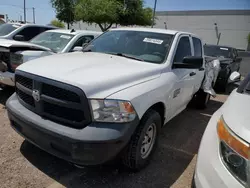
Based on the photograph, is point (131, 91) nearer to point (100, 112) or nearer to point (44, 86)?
point (100, 112)

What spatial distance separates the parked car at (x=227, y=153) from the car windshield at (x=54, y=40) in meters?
4.53

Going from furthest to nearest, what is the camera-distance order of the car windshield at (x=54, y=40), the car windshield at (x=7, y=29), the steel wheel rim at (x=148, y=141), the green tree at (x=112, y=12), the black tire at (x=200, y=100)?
the green tree at (x=112, y=12) → the car windshield at (x=7, y=29) → the black tire at (x=200, y=100) → the car windshield at (x=54, y=40) → the steel wheel rim at (x=148, y=141)

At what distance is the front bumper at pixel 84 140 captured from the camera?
222 centimetres

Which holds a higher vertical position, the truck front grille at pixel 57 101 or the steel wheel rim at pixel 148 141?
the truck front grille at pixel 57 101

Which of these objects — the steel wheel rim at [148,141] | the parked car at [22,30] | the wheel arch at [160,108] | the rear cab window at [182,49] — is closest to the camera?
the steel wheel rim at [148,141]

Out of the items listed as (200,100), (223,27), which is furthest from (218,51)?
(223,27)

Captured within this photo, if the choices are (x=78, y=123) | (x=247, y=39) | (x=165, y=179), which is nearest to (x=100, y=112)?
(x=78, y=123)

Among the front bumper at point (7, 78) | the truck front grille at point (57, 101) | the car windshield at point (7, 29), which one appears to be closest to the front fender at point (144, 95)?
the truck front grille at point (57, 101)

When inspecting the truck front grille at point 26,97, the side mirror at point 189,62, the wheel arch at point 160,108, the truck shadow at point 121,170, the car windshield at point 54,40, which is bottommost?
the truck shadow at point 121,170

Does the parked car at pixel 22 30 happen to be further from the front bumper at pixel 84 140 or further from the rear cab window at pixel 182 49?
the front bumper at pixel 84 140

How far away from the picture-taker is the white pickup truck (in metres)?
2.28

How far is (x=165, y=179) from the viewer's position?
9.52 feet

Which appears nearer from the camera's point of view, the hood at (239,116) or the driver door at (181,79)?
the hood at (239,116)

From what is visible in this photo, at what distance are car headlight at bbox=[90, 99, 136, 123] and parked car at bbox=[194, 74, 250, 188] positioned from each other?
798 millimetres
